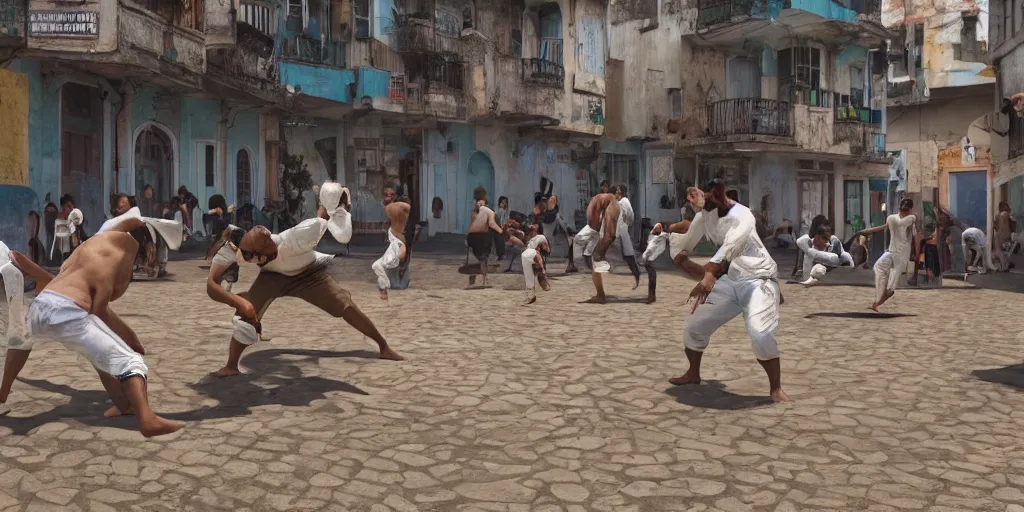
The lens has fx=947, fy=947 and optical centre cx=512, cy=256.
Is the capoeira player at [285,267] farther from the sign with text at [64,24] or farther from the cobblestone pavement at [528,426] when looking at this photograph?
the sign with text at [64,24]

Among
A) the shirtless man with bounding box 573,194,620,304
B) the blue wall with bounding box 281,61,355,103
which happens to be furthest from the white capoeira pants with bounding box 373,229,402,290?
the blue wall with bounding box 281,61,355,103

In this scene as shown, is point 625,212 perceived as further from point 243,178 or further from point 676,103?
point 676,103

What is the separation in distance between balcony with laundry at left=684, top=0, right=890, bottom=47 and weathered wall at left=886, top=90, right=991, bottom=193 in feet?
20.4

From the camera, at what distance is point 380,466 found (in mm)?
4938

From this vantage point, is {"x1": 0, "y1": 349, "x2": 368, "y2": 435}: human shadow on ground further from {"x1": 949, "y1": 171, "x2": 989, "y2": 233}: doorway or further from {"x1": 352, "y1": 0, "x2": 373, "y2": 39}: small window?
{"x1": 949, "y1": 171, "x2": 989, "y2": 233}: doorway

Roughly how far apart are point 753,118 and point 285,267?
94.2 ft

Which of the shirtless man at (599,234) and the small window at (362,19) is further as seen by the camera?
the small window at (362,19)

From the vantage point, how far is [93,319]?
5246 mm

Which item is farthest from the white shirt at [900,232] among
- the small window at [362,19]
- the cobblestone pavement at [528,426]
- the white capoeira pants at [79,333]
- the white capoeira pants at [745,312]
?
the small window at [362,19]

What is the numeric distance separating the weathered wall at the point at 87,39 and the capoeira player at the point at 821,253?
43.8 ft

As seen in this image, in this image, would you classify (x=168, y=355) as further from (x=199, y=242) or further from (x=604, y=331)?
(x=199, y=242)

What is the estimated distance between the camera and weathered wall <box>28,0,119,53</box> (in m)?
17.8

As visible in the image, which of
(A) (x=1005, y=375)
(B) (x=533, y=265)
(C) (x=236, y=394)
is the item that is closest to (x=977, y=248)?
(B) (x=533, y=265)

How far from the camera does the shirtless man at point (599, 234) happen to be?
13383 millimetres
